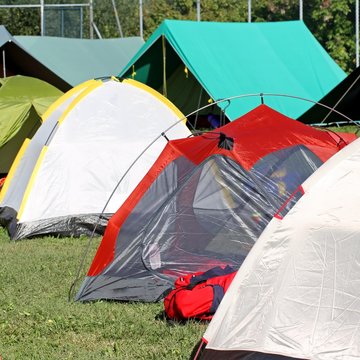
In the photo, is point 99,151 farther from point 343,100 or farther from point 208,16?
point 208,16

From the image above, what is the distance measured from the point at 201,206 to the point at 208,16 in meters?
16.5

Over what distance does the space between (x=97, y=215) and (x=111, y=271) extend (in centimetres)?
245

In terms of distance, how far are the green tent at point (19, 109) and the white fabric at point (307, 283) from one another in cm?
680

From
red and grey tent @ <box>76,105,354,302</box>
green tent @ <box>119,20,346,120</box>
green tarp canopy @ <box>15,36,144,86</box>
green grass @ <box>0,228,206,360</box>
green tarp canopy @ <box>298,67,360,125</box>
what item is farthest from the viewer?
green tarp canopy @ <box>15,36,144,86</box>

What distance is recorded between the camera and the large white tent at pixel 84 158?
349 inches

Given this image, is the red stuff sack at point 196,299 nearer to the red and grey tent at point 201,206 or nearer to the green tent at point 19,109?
the red and grey tent at point 201,206

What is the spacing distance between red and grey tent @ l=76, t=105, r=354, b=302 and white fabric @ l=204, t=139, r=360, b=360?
6.19 feet

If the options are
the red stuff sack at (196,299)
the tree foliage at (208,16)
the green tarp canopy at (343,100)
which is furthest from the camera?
the tree foliage at (208,16)

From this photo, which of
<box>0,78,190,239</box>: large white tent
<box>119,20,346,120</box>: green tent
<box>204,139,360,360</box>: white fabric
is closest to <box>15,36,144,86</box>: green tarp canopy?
<box>119,20,346,120</box>: green tent

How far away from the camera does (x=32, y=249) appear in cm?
827

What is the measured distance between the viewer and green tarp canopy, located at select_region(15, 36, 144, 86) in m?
16.1

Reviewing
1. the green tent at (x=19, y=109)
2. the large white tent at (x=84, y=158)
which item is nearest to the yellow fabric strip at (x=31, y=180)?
the large white tent at (x=84, y=158)

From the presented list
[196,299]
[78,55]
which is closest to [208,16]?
[78,55]

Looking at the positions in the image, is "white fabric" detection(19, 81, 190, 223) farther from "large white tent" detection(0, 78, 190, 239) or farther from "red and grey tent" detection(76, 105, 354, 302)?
"red and grey tent" detection(76, 105, 354, 302)
